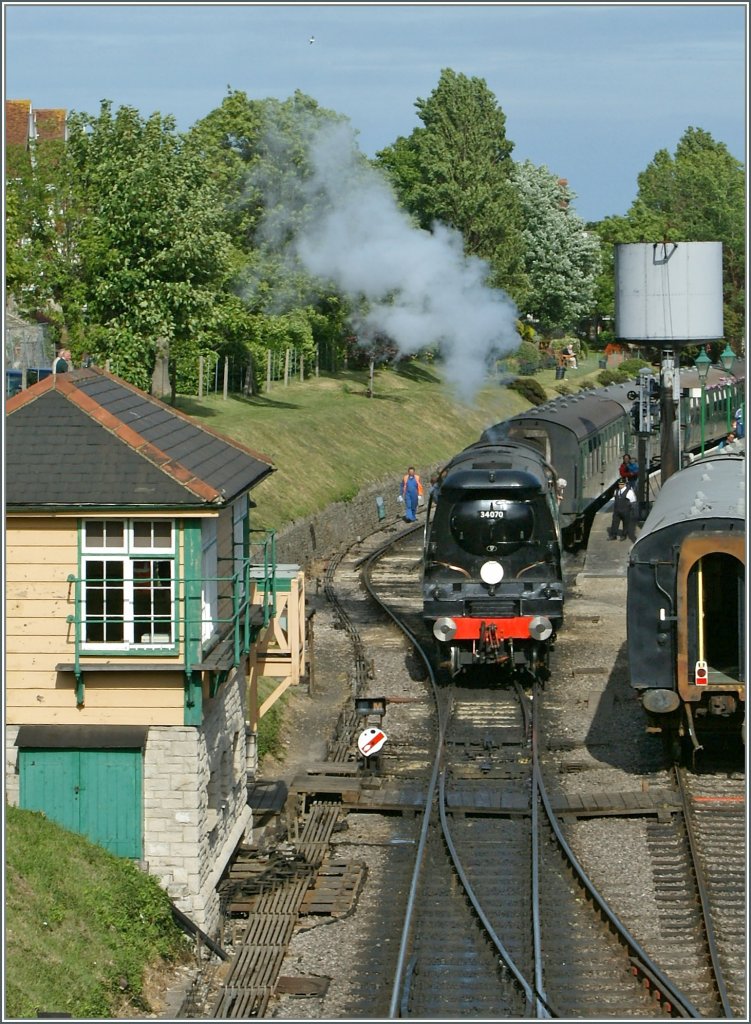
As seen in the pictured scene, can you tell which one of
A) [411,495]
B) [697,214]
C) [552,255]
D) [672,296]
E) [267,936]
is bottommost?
[267,936]

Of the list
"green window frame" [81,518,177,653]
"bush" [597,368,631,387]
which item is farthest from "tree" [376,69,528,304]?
"green window frame" [81,518,177,653]

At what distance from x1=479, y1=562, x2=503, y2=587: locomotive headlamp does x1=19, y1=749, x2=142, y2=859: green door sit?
9151mm

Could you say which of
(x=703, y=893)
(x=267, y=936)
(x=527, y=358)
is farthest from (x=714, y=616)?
(x=527, y=358)

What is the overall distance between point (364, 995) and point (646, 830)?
210 inches

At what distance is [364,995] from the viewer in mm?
13469

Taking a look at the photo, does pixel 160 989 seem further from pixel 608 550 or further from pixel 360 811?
pixel 608 550

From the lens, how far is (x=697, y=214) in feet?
324

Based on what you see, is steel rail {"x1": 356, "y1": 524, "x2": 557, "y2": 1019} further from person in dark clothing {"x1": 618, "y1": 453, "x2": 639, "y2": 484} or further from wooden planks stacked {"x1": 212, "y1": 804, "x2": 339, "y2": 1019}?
person in dark clothing {"x1": 618, "y1": 453, "x2": 639, "y2": 484}

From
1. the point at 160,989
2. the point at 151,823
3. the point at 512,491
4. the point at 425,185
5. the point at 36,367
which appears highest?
the point at 425,185

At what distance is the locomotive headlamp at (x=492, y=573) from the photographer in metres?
23.1

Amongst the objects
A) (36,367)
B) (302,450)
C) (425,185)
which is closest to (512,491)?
(36,367)

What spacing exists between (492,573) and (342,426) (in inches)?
1079

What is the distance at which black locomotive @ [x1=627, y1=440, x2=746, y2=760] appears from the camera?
1831cm

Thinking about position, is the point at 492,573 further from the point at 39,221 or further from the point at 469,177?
the point at 469,177
